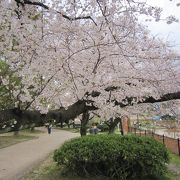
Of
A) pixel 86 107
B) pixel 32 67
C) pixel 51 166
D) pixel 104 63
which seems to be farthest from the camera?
pixel 51 166

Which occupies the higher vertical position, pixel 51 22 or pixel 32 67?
pixel 51 22

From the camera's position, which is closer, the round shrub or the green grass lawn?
the round shrub

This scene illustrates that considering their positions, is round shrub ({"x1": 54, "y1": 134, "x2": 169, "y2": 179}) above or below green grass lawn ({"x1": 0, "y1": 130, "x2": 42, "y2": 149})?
below

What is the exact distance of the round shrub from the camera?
1202 cm

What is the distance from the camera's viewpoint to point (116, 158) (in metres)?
12.0

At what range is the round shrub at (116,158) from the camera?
1202 centimetres

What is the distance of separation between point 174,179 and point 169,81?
505 centimetres

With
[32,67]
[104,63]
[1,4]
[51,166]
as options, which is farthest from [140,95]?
[51,166]

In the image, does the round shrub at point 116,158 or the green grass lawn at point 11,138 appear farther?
the green grass lawn at point 11,138

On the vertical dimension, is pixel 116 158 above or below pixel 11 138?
below

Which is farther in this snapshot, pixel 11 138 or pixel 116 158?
pixel 11 138

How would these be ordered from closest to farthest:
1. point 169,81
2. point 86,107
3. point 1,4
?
point 86,107 → point 1,4 → point 169,81

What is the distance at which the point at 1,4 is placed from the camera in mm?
5570

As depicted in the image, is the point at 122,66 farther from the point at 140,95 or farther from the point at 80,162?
the point at 80,162
